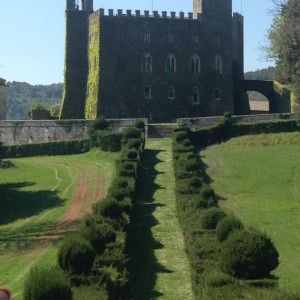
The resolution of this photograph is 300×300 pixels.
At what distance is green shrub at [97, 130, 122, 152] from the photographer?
53.6 m

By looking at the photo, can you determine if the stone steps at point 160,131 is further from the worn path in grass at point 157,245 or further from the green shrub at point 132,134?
the worn path in grass at point 157,245

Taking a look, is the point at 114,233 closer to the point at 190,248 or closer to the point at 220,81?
the point at 190,248

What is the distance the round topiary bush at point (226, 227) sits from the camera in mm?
21297

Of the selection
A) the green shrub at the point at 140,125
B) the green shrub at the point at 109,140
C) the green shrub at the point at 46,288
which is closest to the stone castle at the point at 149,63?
the green shrub at the point at 140,125

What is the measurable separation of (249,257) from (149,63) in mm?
58406

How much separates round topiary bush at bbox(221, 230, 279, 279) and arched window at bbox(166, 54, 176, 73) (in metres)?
57.9

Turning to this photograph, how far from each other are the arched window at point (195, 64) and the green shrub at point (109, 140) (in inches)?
940

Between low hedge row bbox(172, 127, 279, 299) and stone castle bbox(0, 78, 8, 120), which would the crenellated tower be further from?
low hedge row bbox(172, 127, 279, 299)

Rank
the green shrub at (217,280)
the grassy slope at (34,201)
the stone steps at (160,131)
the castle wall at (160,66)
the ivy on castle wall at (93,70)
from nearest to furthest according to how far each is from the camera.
→ the green shrub at (217,280) → the grassy slope at (34,201) → the stone steps at (160,131) → the ivy on castle wall at (93,70) → the castle wall at (160,66)

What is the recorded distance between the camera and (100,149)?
55.8 m

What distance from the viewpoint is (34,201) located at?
129 ft

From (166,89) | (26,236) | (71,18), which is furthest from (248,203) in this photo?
(71,18)

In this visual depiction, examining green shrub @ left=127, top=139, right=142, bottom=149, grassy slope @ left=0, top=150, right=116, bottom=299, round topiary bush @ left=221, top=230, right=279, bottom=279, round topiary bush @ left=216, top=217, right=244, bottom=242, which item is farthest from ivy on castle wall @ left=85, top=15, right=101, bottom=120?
round topiary bush @ left=221, top=230, right=279, bottom=279

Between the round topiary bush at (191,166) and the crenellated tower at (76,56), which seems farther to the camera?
the crenellated tower at (76,56)
